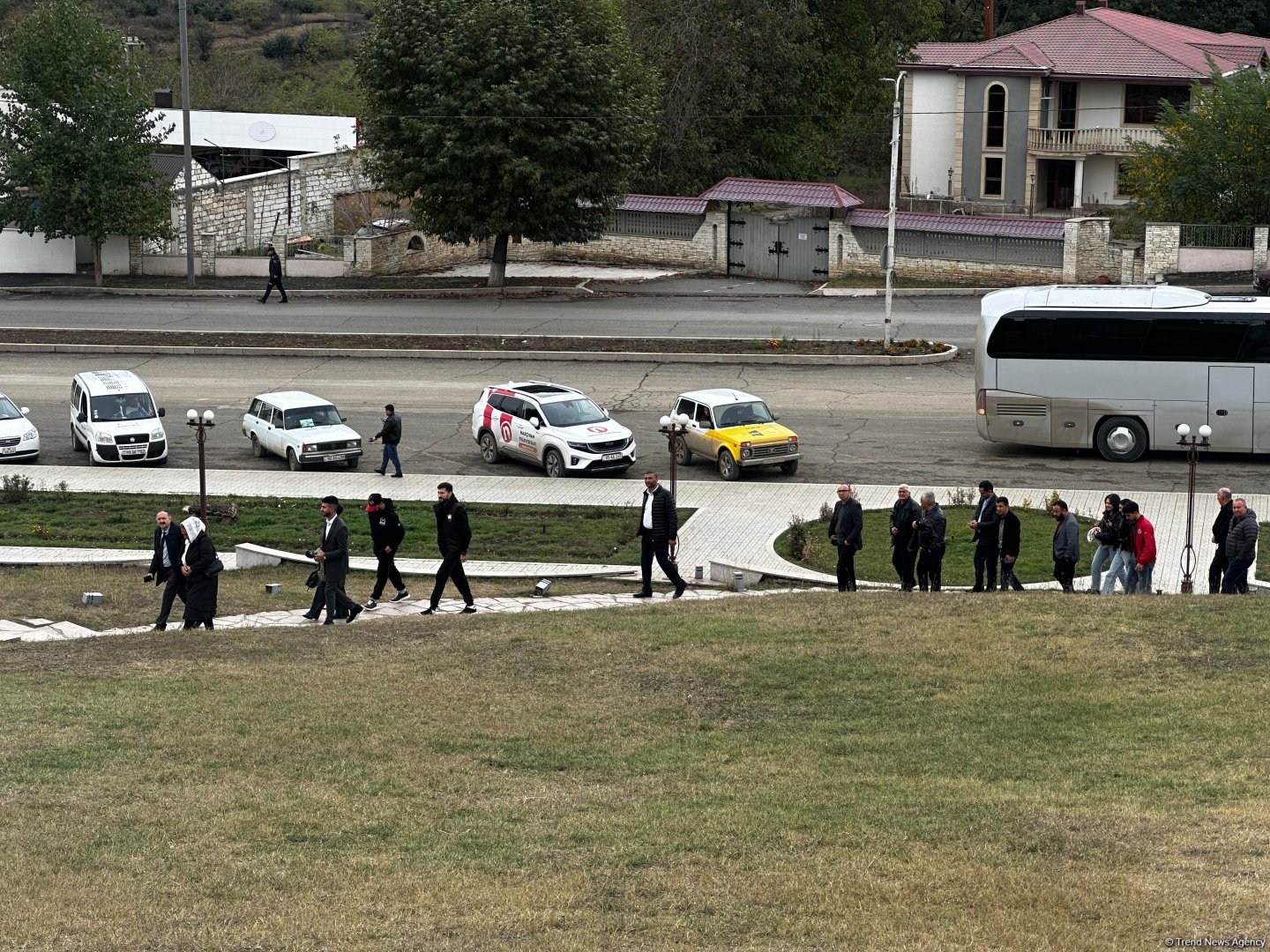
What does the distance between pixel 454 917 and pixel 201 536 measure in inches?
365

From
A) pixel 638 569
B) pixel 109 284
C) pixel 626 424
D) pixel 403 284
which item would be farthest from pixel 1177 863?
pixel 109 284

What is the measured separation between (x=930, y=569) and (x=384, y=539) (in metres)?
6.62

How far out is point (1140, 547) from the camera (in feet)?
59.3

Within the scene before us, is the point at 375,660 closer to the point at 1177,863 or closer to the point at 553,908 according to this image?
the point at 553,908

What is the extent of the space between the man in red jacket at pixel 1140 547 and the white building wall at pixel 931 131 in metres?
49.2

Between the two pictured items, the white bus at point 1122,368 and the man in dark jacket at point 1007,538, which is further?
the white bus at point 1122,368

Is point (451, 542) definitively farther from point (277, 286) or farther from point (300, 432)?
point (277, 286)

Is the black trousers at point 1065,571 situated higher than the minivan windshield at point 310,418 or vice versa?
the minivan windshield at point 310,418

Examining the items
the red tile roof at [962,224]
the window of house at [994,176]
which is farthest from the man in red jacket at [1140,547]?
the window of house at [994,176]

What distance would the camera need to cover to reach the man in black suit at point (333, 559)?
17.8 meters

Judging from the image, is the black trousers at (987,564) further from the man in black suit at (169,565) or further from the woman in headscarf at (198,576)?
the man in black suit at (169,565)

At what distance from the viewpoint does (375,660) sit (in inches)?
608

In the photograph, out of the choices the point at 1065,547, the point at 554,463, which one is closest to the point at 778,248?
the point at 554,463

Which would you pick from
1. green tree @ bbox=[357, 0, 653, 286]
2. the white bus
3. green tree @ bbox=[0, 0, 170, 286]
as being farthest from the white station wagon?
green tree @ bbox=[0, 0, 170, 286]
